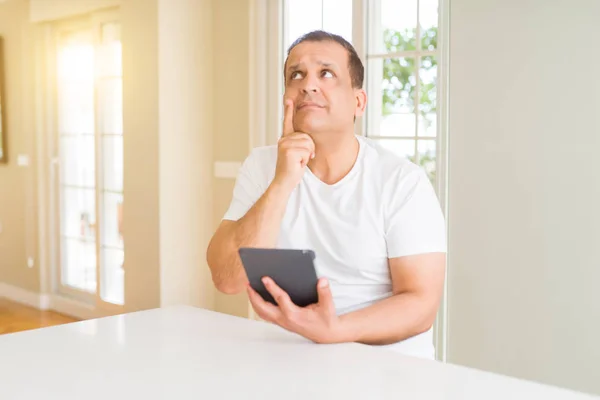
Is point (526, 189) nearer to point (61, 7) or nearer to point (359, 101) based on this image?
point (359, 101)

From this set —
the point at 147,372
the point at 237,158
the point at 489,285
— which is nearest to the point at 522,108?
the point at 489,285

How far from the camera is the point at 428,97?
11.1 feet

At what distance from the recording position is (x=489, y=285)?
10.3 feet

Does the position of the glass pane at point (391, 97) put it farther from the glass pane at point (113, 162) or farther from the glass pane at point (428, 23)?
the glass pane at point (113, 162)

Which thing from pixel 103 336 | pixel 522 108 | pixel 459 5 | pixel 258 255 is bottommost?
pixel 103 336

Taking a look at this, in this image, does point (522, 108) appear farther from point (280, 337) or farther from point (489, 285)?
point (280, 337)

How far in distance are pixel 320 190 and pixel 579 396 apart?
90 cm

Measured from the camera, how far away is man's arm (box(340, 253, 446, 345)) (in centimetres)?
158

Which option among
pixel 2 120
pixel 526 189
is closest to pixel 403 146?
pixel 526 189

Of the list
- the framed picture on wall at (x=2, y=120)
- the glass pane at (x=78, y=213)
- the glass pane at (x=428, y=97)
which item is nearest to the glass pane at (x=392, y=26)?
the glass pane at (x=428, y=97)

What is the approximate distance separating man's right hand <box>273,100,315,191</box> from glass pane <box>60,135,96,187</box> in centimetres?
347

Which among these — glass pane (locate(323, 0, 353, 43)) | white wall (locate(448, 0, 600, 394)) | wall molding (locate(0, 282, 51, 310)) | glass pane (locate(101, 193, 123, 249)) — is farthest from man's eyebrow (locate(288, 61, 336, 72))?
wall molding (locate(0, 282, 51, 310))

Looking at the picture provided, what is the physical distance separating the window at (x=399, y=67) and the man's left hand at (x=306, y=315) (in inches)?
77.8

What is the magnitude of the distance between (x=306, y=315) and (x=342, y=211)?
1.51ft
